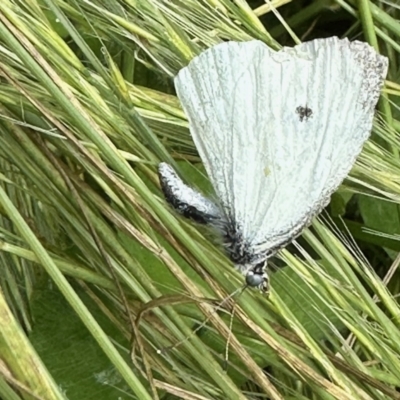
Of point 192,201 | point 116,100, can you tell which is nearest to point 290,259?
point 192,201

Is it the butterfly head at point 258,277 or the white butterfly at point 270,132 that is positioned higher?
the white butterfly at point 270,132

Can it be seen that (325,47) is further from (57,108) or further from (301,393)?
(301,393)

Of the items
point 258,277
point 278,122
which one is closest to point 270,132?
point 278,122

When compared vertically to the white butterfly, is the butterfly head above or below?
below

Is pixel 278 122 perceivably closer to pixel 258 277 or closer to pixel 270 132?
pixel 270 132
